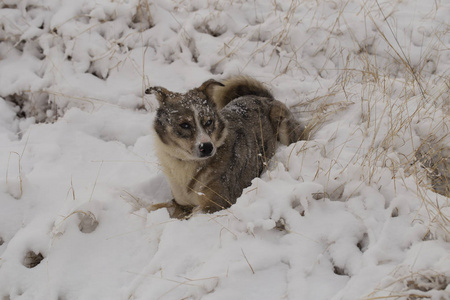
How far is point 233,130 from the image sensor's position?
4.33m

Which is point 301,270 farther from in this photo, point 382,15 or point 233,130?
point 382,15

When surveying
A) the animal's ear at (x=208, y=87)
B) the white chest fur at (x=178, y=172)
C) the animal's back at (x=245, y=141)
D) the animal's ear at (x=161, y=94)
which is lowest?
the white chest fur at (x=178, y=172)

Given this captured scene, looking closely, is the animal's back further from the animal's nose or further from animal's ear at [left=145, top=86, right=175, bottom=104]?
animal's ear at [left=145, top=86, right=175, bottom=104]

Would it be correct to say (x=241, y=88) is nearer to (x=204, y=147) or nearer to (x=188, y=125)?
(x=188, y=125)

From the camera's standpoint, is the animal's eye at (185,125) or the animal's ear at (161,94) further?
the animal's ear at (161,94)

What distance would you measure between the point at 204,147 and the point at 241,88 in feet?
6.48

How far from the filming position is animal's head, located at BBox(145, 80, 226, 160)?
3.70 m

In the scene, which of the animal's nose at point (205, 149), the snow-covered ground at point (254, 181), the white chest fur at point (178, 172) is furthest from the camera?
the white chest fur at point (178, 172)

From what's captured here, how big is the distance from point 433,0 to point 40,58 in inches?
258

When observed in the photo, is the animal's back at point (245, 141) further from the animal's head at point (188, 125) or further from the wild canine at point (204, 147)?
the animal's head at point (188, 125)

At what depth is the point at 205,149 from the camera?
12.0 feet

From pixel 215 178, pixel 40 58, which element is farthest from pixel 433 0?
pixel 40 58

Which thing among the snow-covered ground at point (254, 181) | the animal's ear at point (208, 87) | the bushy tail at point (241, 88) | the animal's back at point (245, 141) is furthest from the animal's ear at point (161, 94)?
the bushy tail at point (241, 88)

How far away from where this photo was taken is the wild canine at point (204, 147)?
3.78 metres
